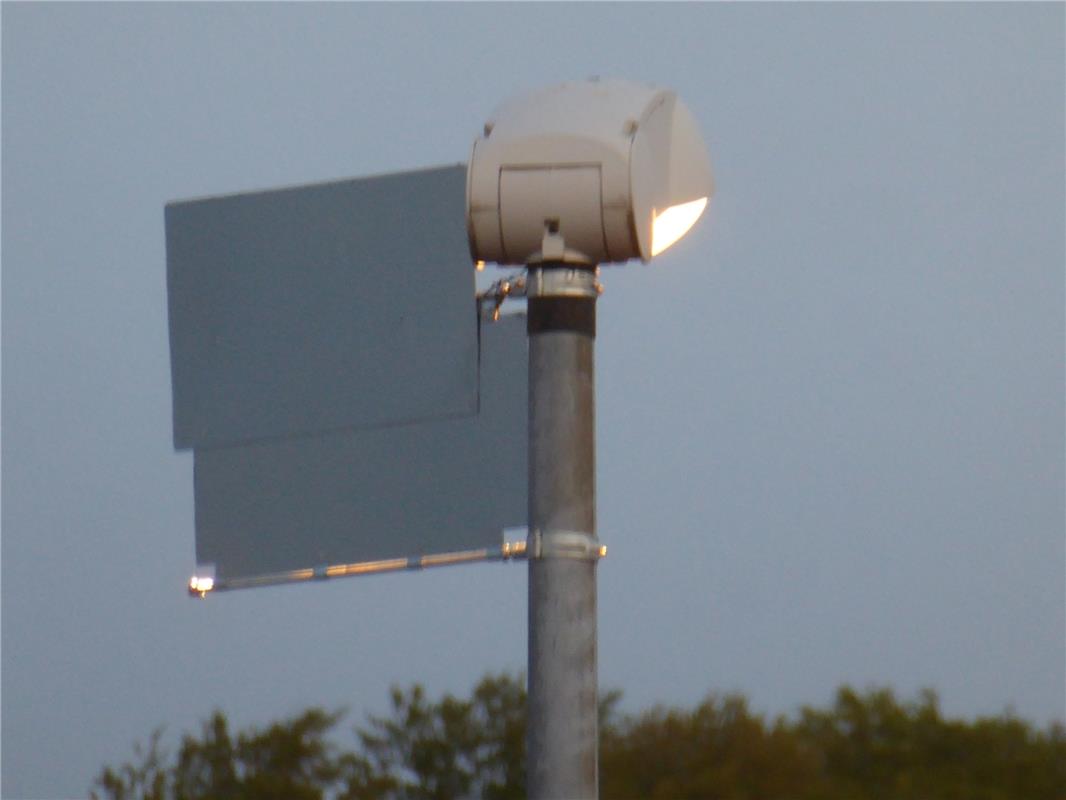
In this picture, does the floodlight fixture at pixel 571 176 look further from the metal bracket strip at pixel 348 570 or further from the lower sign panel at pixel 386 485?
the metal bracket strip at pixel 348 570

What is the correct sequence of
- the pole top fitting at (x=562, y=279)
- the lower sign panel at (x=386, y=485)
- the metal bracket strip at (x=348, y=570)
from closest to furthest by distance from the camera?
the pole top fitting at (x=562, y=279)
the metal bracket strip at (x=348, y=570)
the lower sign panel at (x=386, y=485)

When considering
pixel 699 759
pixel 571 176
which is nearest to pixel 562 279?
pixel 571 176

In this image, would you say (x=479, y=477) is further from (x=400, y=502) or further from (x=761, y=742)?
(x=761, y=742)

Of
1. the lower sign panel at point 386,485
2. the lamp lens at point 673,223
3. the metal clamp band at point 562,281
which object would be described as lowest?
the lower sign panel at point 386,485

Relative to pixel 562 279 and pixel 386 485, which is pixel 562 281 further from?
pixel 386 485

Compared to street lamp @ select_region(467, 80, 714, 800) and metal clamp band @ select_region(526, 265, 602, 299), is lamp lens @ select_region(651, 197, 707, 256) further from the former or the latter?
metal clamp band @ select_region(526, 265, 602, 299)

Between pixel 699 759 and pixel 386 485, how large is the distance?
2018cm

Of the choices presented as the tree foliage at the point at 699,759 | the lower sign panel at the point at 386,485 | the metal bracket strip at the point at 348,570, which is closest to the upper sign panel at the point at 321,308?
the lower sign panel at the point at 386,485

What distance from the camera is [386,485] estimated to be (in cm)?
→ 327

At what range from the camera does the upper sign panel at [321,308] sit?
127 inches

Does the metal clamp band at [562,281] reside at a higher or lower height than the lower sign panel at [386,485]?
higher

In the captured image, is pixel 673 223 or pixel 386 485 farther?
pixel 386 485

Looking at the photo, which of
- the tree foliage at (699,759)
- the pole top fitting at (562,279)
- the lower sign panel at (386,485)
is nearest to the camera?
the pole top fitting at (562,279)

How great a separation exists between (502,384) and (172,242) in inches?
24.0
